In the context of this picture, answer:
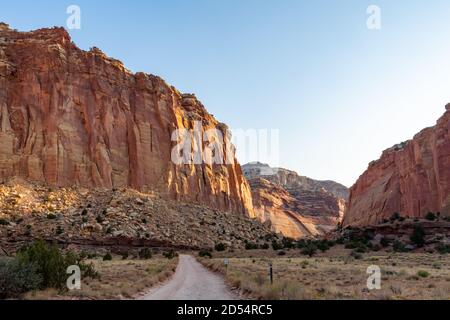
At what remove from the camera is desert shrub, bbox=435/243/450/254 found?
47.6m

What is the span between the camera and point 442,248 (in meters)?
48.8

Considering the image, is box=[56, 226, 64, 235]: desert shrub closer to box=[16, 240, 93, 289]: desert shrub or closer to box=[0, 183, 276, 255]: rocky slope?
box=[0, 183, 276, 255]: rocky slope

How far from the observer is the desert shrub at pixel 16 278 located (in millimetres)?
14938

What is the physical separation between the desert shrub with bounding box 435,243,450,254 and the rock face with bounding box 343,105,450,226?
1871 centimetres

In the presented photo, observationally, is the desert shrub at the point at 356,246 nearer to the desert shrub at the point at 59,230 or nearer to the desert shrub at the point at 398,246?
the desert shrub at the point at 398,246

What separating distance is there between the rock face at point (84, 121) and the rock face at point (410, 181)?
3948 centimetres

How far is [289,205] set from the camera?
16012 cm

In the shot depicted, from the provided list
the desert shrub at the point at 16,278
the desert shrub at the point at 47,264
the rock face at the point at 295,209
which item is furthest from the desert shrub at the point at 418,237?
the rock face at the point at 295,209

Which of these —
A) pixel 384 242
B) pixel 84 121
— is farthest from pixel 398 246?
pixel 84 121

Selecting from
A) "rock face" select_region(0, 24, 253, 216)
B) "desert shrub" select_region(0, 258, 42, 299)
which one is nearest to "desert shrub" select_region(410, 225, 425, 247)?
"rock face" select_region(0, 24, 253, 216)

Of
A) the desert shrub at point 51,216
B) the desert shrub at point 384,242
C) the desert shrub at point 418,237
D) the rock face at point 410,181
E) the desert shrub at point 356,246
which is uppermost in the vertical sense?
the rock face at point 410,181
